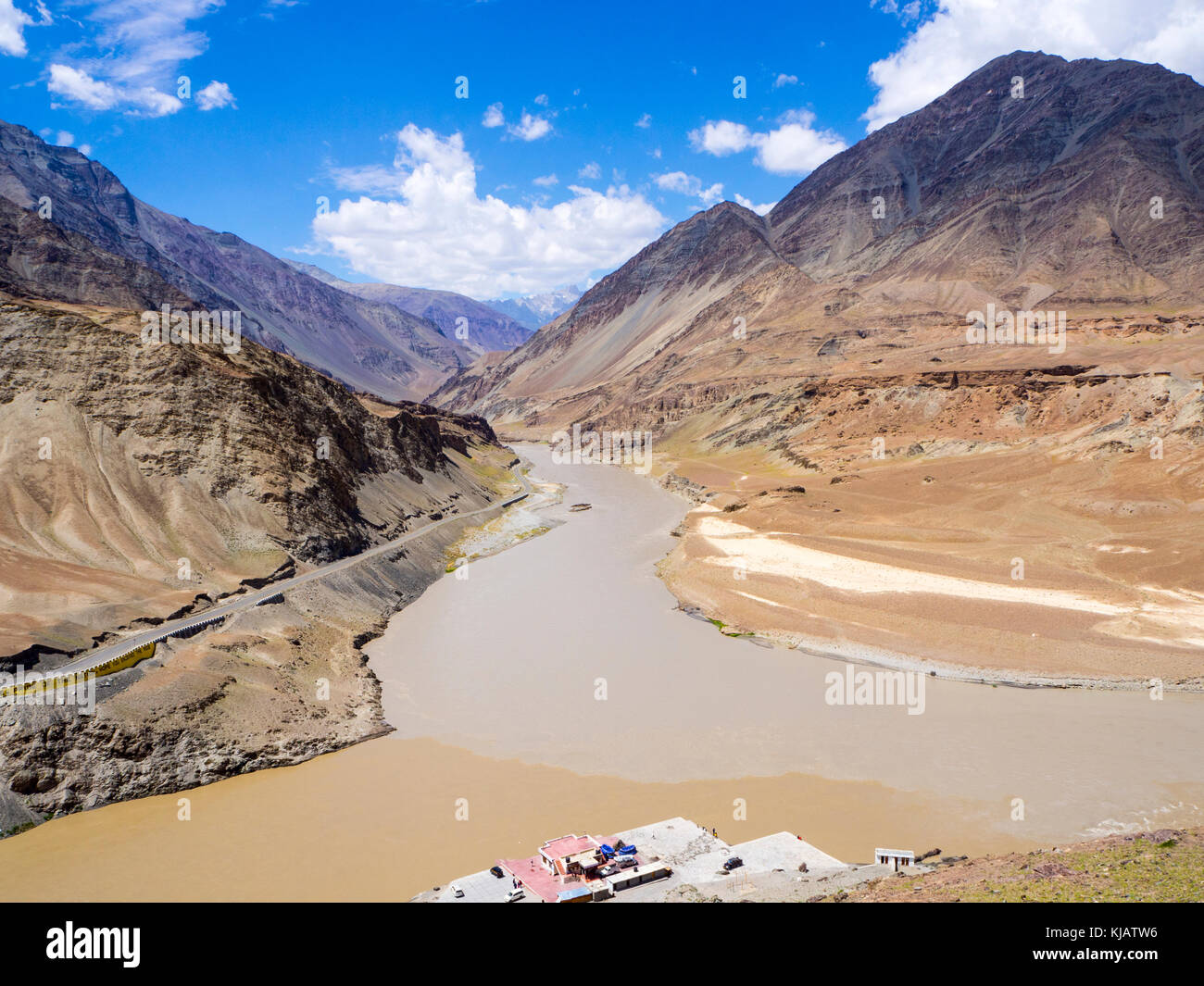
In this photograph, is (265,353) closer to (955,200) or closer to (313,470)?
(313,470)

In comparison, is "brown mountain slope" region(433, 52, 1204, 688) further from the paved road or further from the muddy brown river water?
the paved road

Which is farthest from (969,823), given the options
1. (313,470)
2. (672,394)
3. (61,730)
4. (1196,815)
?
(672,394)

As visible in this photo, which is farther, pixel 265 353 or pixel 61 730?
pixel 265 353

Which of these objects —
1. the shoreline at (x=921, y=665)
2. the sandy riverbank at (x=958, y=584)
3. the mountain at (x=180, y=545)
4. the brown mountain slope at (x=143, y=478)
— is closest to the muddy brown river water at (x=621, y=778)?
the shoreline at (x=921, y=665)

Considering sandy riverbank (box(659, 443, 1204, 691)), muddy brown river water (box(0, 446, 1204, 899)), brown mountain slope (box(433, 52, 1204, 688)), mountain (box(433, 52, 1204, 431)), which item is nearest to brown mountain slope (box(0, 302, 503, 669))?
muddy brown river water (box(0, 446, 1204, 899))

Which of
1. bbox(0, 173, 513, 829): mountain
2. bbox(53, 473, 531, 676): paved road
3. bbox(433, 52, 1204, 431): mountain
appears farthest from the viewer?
bbox(433, 52, 1204, 431): mountain

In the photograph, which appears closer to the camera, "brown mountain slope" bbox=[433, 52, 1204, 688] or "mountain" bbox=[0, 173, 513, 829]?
"mountain" bbox=[0, 173, 513, 829]

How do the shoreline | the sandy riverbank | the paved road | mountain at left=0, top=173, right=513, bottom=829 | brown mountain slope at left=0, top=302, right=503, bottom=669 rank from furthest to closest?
1. the sandy riverbank
2. brown mountain slope at left=0, top=302, right=503, bottom=669
3. the shoreline
4. the paved road
5. mountain at left=0, top=173, right=513, bottom=829
